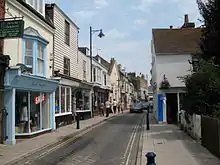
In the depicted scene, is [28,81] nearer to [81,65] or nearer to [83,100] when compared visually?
[81,65]

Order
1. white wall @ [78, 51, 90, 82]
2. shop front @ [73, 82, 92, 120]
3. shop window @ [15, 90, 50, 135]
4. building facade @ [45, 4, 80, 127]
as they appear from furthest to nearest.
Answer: white wall @ [78, 51, 90, 82], shop front @ [73, 82, 92, 120], building facade @ [45, 4, 80, 127], shop window @ [15, 90, 50, 135]

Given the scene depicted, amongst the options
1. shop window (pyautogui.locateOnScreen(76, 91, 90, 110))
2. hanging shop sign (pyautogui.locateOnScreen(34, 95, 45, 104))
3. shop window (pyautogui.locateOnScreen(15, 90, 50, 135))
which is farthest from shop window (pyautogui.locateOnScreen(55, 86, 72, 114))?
hanging shop sign (pyautogui.locateOnScreen(34, 95, 45, 104))

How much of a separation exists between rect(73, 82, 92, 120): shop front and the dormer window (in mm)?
9823

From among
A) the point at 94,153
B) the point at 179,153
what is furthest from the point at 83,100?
the point at 179,153

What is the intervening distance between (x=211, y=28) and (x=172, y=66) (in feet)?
40.9

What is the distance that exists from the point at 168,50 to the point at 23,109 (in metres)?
16.1

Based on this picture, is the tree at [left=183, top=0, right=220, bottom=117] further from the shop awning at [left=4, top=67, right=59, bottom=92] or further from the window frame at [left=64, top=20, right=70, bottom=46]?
the window frame at [left=64, top=20, right=70, bottom=46]

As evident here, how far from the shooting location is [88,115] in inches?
1417

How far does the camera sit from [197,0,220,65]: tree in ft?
56.3

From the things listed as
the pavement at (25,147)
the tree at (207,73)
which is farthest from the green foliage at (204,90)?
the pavement at (25,147)

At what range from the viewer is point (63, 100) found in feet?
85.9

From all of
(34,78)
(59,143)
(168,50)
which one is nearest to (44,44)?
(34,78)

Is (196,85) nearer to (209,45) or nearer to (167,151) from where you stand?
(209,45)

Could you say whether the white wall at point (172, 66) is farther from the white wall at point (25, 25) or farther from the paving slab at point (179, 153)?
the paving slab at point (179, 153)
